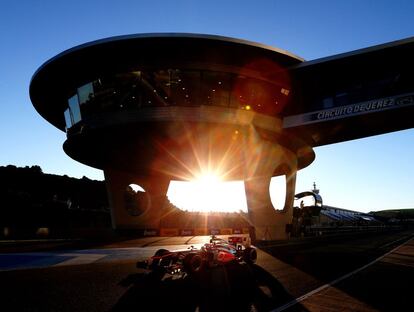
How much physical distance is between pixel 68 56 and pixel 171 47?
8744 mm

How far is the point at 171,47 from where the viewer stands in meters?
27.0

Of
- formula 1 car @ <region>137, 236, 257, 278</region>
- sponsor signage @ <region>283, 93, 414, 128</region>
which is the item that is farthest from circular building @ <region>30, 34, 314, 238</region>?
formula 1 car @ <region>137, 236, 257, 278</region>

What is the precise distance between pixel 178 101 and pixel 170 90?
1199 mm

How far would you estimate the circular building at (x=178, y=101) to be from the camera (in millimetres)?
27641

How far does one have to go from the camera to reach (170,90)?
29391mm

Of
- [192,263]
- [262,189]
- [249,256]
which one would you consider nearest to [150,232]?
[262,189]

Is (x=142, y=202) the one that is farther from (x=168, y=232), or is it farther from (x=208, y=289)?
(x=208, y=289)

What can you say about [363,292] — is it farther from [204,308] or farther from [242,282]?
[204,308]

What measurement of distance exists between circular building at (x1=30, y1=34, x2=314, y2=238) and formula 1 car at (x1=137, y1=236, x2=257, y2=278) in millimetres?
17860

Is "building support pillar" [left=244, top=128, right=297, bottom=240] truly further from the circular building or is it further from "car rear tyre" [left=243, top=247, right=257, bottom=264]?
"car rear tyre" [left=243, top=247, right=257, bottom=264]

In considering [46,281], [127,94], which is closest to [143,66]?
[127,94]

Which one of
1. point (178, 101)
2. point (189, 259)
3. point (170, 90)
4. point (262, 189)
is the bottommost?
point (189, 259)

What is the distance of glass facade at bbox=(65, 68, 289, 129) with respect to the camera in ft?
95.2

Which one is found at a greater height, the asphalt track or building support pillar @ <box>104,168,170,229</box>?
building support pillar @ <box>104,168,170,229</box>
